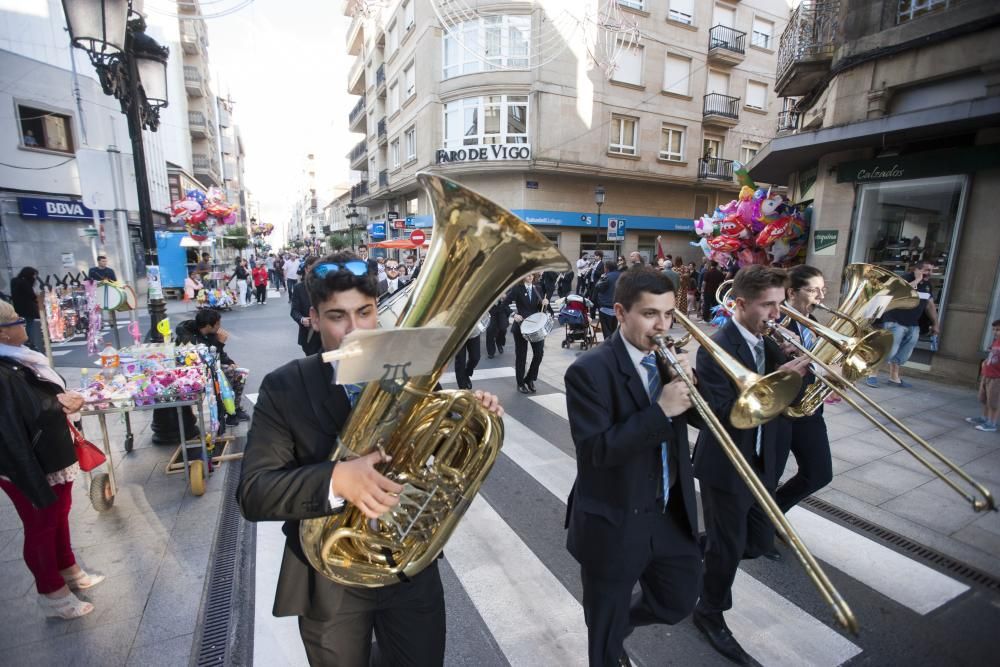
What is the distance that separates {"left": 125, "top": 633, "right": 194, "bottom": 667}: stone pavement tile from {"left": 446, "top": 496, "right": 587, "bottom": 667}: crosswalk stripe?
1553 millimetres

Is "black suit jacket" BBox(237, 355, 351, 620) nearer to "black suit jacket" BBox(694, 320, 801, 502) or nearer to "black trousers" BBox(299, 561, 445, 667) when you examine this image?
"black trousers" BBox(299, 561, 445, 667)

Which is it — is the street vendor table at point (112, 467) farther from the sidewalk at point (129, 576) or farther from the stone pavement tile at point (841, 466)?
the stone pavement tile at point (841, 466)

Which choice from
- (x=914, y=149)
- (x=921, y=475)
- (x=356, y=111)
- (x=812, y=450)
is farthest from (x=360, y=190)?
(x=812, y=450)

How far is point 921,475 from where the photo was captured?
451cm

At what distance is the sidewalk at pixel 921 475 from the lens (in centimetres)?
358

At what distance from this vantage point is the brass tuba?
145 cm

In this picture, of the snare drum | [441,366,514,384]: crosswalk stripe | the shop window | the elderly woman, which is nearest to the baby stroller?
[441,366,514,384]: crosswalk stripe

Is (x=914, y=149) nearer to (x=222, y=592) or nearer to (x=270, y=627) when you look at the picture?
(x=270, y=627)

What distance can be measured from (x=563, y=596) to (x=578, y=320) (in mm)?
7347

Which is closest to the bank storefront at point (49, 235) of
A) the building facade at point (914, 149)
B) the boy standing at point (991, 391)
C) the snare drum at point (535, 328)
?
the snare drum at point (535, 328)

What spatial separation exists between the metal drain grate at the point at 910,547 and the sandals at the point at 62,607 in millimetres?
5315

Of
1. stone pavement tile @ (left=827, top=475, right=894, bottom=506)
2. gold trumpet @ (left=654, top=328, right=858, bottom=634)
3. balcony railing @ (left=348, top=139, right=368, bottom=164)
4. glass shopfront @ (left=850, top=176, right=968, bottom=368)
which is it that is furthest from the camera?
balcony railing @ (left=348, top=139, right=368, bottom=164)

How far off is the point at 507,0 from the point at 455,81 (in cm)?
398

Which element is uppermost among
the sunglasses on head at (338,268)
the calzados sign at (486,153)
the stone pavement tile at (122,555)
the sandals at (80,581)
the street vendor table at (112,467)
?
the calzados sign at (486,153)
